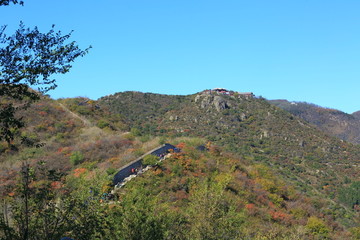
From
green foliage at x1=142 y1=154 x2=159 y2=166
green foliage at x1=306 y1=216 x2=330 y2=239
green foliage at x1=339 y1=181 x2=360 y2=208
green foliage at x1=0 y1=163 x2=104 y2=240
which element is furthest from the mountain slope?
green foliage at x1=0 y1=163 x2=104 y2=240

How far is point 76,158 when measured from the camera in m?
27.8

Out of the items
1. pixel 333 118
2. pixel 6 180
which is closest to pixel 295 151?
pixel 6 180

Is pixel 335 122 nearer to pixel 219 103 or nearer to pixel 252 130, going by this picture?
pixel 219 103

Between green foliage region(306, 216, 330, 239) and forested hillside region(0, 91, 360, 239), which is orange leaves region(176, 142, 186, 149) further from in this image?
green foliage region(306, 216, 330, 239)

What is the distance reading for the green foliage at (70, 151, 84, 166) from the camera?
27.6 meters

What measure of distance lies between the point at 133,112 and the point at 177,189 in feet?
226

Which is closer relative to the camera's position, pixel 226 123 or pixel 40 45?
pixel 40 45

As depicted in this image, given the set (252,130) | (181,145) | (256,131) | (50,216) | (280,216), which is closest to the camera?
(50,216)

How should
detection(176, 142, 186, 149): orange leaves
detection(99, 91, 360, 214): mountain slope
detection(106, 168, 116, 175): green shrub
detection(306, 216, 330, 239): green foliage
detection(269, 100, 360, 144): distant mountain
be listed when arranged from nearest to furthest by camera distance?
detection(106, 168, 116, 175): green shrub
detection(306, 216, 330, 239): green foliage
detection(176, 142, 186, 149): orange leaves
detection(99, 91, 360, 214): mountain slope
detection(269, 100, 360, 144): distant mountain

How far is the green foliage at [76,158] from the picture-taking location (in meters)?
27.6

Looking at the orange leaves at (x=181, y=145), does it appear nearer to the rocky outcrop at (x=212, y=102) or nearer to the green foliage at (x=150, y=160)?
the green foliage at (x=150, y=160)

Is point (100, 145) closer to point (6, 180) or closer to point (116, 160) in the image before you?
point (116, 160)

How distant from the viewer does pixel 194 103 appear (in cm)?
9419

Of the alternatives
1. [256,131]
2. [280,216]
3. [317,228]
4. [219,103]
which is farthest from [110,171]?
[219,103]
